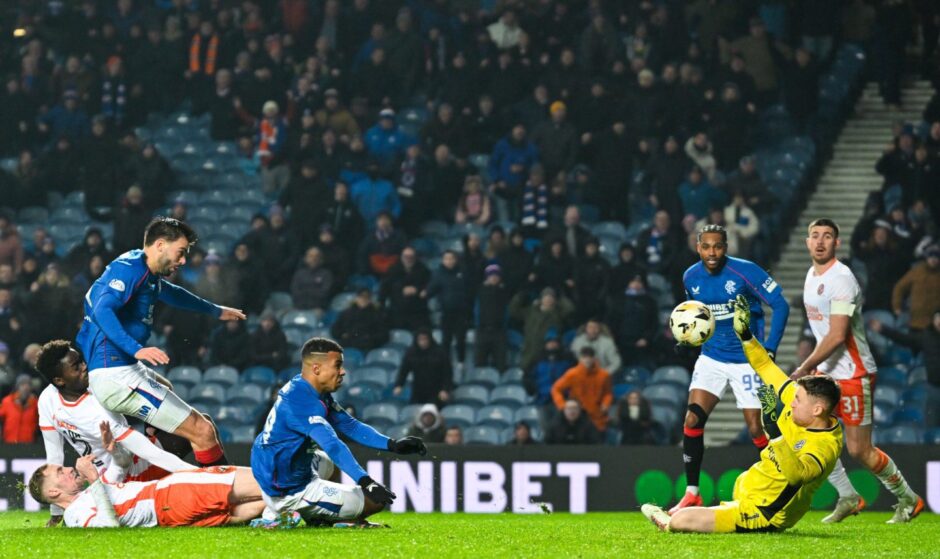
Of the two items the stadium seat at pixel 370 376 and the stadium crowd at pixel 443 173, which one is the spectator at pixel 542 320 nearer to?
the stadium crowd at pixel 443 173

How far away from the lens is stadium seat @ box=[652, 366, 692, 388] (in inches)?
556

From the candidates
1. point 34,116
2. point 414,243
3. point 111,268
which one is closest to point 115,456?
Answer: point 111,268

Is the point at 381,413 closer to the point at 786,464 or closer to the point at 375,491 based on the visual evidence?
the point at 375,491

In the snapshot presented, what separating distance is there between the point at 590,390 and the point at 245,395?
379cm

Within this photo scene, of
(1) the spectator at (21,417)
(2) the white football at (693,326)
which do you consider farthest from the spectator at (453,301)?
(2) the white football at (693,326)

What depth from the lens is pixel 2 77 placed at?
1873 cm

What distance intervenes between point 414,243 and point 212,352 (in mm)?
2873

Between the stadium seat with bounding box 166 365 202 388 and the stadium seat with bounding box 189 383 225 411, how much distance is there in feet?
0.30

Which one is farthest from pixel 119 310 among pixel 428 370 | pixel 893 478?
pixel 428 370

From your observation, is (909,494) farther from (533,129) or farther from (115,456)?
(533,129)

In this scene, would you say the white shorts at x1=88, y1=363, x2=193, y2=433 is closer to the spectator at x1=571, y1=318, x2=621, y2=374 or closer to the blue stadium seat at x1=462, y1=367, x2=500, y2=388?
the spectator at x1=571, y1=318, x2=621, y2=374

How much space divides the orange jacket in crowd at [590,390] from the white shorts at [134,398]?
5.65 m

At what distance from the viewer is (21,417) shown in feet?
41.8

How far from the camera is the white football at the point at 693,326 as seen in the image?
298 inches
